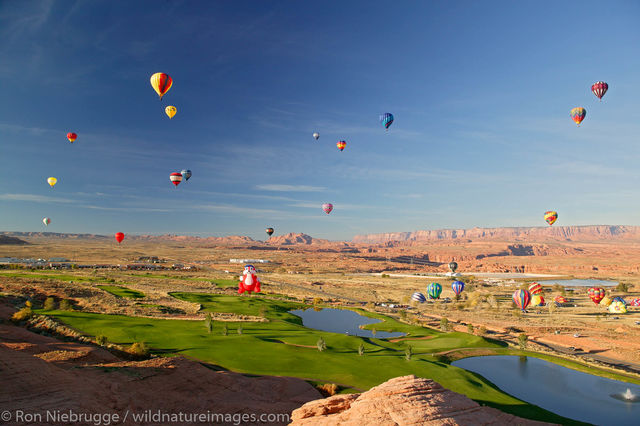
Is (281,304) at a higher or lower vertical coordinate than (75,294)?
lower

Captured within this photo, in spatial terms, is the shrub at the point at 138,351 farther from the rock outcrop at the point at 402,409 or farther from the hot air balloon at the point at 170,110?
the hot air balloon at the point at 170,110

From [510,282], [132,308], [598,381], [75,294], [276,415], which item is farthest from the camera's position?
[510,282]

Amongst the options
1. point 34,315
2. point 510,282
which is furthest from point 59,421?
point 510,282

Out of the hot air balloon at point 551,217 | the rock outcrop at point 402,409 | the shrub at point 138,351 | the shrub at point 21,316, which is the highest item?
the hot air balloon at point 551,217

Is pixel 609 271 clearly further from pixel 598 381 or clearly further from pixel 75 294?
pixel 75 294

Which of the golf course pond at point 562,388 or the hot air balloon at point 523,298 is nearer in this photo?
the golf course pond at point 562,388

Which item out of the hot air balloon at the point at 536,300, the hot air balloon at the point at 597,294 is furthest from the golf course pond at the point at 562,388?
the hot air balloon at the point at 597,294

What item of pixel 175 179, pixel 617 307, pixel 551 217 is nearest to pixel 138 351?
pixel 175 179
